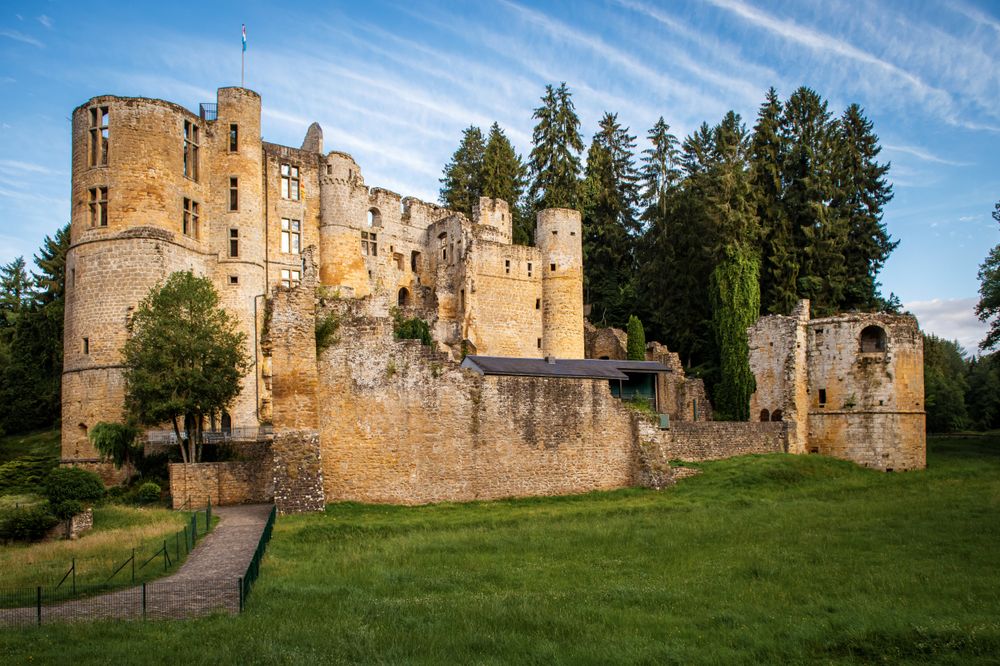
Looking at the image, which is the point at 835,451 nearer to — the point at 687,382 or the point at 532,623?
the point at 687,382

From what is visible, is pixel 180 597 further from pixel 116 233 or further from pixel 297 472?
pixel 116 233

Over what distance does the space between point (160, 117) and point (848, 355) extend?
3301 cm

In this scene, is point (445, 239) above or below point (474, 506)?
above

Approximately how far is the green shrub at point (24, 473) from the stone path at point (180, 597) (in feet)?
52.1

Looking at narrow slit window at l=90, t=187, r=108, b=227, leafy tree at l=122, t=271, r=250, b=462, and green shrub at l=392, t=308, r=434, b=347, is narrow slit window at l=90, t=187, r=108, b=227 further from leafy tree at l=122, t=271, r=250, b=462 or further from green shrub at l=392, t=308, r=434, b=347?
green shrub at l=392, t=308, r=434, b=347

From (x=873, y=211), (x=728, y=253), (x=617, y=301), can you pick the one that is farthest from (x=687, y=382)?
(x=873, y=211)

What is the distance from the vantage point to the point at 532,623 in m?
13.9

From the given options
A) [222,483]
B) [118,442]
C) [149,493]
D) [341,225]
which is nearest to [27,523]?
[222,483]

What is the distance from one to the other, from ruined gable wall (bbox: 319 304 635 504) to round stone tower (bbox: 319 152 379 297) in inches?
839

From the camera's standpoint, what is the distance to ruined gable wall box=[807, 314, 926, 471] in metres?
39.3

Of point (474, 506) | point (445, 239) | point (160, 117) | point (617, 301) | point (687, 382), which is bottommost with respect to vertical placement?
point (474, 506)

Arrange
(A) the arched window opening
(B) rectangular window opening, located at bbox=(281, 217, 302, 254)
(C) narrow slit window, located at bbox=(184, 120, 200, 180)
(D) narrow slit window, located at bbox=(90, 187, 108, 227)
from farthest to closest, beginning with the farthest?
1. (B) rectangular window opening, located at bbox=(281, 217, 302, 254)
2. (A) the arched window opening
3. (C) narrow slit window, located at bbox=(184, 120, 200, 180)
4. (D) narrow slit window, located at bbox=(90, 187, 108, 227)

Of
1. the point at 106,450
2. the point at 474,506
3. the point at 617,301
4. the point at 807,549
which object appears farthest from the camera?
the point at 617,301

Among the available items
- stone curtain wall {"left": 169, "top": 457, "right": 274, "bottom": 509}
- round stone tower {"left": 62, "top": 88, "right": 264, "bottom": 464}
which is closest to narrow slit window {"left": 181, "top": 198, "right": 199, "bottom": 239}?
round stone tower {"left": 62, "top": 88, "right": 264, "bottom": 464}
